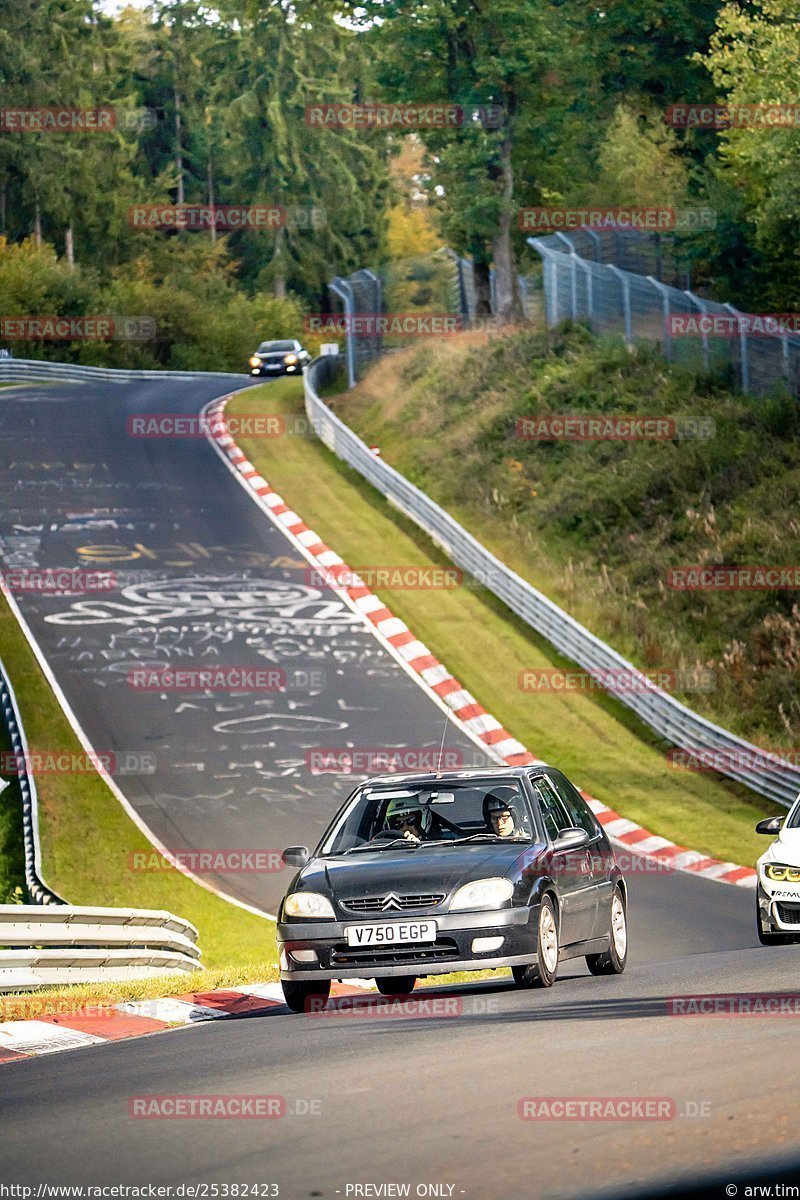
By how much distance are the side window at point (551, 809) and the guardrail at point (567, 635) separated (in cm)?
1258

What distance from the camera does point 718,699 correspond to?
29.2 metres

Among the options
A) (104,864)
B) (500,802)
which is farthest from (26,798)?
(500,802)

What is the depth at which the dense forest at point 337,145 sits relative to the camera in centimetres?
4644

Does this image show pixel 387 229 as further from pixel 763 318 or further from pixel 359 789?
pixel 359 789

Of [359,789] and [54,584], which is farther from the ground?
[359,789]

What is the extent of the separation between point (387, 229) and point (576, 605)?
81869mm

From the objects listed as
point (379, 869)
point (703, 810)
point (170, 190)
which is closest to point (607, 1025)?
point (379, 869)

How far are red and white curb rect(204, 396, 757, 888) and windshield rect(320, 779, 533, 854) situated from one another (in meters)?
2.53

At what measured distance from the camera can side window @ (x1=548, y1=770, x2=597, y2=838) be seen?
1246 centimetres

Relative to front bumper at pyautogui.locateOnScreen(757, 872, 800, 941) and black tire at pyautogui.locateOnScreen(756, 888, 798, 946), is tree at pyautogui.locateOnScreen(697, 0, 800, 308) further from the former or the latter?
front bumper at pyautogui.locateOnScreen(757, 872, 800, 941)

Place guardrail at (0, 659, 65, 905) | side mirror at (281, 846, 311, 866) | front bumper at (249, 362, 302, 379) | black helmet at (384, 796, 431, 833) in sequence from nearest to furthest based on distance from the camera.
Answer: side mirror at (281, 846, 311, 866), black helmet at (384, 796, 431, 833), guardrail at (0, 659, 65, 905), front bumper at (249, 362, 302, 379)

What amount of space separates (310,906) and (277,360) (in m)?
55.2

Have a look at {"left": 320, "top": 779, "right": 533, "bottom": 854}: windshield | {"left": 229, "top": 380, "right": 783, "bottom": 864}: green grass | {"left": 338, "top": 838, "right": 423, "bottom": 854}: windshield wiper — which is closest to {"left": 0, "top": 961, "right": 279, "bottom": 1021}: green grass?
{"left": 320, "top": 779, "right": 533, "bottom": 854}: windshield

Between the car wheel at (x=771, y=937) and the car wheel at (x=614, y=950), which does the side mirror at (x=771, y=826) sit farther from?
the car wheel at (x=614, y=950)
